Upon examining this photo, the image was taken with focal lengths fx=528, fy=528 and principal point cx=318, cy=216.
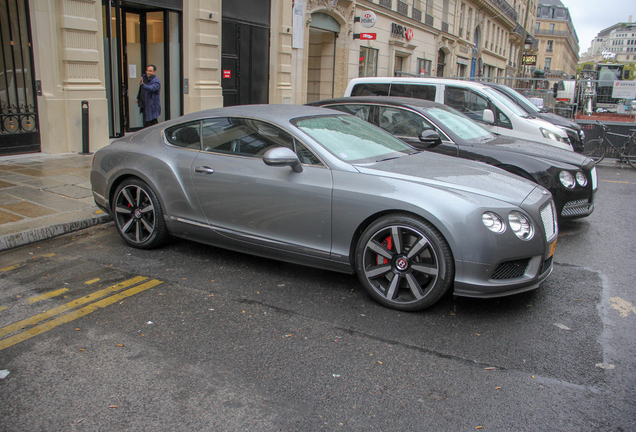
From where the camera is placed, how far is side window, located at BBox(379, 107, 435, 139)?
273 inches

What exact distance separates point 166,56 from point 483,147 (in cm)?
994

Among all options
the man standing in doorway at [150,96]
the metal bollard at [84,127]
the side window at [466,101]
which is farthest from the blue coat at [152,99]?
the side window at [466,101]

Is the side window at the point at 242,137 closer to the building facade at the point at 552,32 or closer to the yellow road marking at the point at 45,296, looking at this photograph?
the yellow road marking at the point at 45,296

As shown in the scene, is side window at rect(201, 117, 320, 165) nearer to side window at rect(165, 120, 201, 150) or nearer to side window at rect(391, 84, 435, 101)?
side window at rect(165, 120, 201, 150)

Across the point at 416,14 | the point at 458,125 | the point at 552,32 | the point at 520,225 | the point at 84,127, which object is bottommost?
the point at 520,225

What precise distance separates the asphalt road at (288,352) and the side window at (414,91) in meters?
5.27

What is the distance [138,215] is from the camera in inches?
209

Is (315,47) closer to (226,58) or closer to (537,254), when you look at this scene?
(226,58)

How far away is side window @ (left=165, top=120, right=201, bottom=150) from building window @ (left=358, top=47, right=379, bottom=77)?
61.8 ft

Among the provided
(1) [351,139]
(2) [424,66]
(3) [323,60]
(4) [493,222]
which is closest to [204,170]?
(1) [351,139]

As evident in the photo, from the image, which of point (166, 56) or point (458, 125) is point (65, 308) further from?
point (166, 56)

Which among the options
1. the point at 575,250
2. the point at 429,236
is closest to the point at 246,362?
the point at 429,236

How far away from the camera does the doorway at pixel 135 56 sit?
12203 millimetres

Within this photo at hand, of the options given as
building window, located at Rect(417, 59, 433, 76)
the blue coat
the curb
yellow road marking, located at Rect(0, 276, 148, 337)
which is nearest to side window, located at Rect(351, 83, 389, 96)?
the blue coat
